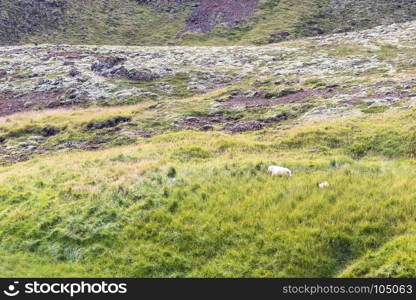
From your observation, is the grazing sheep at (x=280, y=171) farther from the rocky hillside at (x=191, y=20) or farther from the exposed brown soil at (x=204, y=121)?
the rocky hillside at (x=191, y=20)

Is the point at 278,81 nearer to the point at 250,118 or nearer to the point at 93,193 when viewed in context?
the point at 250,118

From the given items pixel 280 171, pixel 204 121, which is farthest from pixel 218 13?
pixel 280 171

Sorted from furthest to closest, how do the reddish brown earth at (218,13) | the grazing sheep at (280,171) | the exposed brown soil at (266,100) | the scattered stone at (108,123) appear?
1. the reddish brown earth at (218,13)
2. the exposed brown soil at (266,100)
3. the scattered stone at (108,123)
4. the grazing sheep at (280,171)

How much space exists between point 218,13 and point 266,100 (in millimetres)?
70305

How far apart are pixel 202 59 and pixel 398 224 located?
173 ft

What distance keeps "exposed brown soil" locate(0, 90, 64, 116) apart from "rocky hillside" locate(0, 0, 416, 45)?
42.3 meters

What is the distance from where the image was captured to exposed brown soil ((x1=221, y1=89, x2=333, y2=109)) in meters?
35.3

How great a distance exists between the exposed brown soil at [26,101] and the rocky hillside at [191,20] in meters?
42.3

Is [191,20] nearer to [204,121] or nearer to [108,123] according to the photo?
[108,123]

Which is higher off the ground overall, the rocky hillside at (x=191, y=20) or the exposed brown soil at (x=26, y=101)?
the rocky hillside at (x=191, y=20)

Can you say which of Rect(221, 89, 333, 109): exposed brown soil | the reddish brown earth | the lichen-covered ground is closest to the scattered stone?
the lichen-covered ground

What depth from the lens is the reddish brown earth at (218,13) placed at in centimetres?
9250

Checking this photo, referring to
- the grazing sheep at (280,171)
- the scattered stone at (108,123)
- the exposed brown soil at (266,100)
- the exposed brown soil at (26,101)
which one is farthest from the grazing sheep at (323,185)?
the exposed brown soil at (26,101)

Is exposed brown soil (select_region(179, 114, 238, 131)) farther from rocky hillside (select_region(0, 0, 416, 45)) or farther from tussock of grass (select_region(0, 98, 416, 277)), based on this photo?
rocky hillside (select_region(0, 0, 416, 45))
